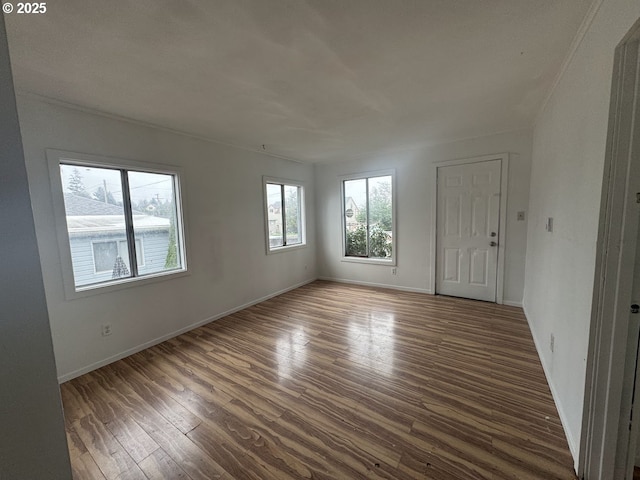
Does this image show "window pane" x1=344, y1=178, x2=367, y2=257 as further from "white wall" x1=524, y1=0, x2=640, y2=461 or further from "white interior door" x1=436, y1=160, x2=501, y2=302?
"white wall" x1=524, y1=0, x2=640, y2=461

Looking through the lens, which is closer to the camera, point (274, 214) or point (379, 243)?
point (274, 214)

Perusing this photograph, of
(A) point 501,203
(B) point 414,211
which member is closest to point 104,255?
(B) point 414,211

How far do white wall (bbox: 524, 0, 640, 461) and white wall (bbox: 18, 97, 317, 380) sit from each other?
356 cm

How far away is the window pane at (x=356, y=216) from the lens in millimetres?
4945

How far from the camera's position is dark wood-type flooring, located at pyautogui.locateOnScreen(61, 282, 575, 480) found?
1.50 metres

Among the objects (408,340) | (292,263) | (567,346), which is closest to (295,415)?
(408,340)

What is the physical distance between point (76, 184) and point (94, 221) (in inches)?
14.2

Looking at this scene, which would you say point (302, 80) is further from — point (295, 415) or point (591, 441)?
point (591, 441)

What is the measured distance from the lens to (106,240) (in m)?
2.63

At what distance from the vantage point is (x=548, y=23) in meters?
1.50

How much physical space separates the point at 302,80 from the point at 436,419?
2.63 metres

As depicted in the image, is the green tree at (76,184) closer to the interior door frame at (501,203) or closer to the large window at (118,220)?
the large window at (118,220)

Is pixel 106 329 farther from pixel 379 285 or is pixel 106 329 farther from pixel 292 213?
pixel 379 285

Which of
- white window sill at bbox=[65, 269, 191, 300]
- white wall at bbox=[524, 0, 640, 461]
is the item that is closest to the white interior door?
white wall at bbox=[524, 0, 640, 461]
